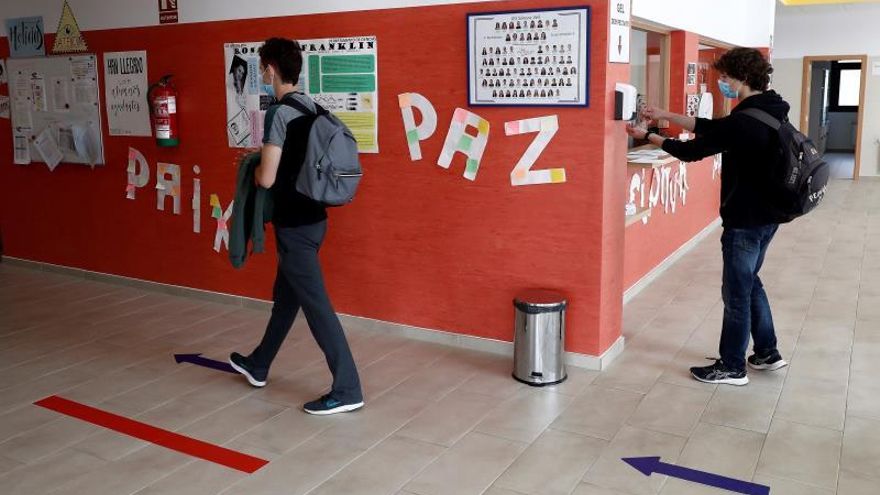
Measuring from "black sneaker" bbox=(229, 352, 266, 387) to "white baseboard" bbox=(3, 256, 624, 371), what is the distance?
0.93 metres

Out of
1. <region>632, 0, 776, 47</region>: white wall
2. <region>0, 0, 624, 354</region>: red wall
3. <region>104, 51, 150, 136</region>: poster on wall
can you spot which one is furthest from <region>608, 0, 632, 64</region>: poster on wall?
<region>104, 51, 150, 136</region>: poster on wall

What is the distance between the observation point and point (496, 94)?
12.4 ft

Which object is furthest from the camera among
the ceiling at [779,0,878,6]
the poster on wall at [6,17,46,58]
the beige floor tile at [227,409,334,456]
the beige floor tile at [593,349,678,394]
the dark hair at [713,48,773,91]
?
the ceiling at [779,0,878,6]

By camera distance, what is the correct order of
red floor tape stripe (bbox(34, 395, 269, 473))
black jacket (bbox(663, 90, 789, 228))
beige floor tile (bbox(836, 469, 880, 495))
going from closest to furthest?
beige floor tile (bbox(836, 469, 880, 495)), red floor tape stripe (bbox(34, 395, 269, 473)), black jacket (bbox(663, 90, 789, 228))

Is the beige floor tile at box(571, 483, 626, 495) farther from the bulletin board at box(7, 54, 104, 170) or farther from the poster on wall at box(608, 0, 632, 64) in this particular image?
the bulletin board at box(7, 54, 104, 170)

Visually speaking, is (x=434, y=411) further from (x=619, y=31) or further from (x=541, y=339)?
(x=619, y=31)

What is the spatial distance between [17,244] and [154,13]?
7.67 ft

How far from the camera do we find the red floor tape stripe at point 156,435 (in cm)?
293

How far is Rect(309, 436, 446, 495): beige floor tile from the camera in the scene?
2.73 meters

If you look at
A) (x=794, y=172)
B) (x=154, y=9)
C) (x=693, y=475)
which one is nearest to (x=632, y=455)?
(x=693, y=475)

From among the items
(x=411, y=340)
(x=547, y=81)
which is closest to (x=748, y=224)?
(x=547, y=81)

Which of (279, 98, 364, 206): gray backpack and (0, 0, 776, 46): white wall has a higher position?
(0, 0, 776, 46): white wall

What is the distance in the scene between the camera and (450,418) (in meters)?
3.29

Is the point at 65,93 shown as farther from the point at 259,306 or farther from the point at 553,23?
the point at 553,23
